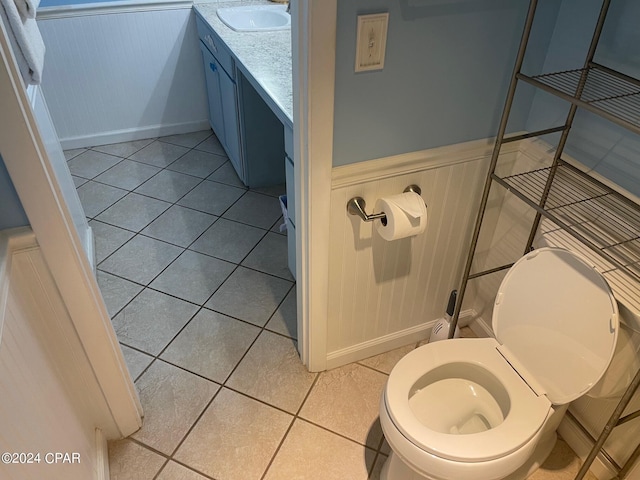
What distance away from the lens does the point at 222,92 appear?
2.83m

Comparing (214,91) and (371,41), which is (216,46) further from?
(371,41)

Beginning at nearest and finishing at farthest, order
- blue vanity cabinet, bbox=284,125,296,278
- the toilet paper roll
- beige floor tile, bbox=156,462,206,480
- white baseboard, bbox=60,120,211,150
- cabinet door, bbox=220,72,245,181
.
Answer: the toilet paper roll < beige floor tile, bbox=156,462,206,480 < blue vanity cabinet, bbox=284,125,296,278 < cabinet door, bbox=220,72,245,181 < white baseboard, bbox=60,120,211,150

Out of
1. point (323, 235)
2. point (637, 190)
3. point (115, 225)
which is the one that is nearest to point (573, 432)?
point (637, 190)

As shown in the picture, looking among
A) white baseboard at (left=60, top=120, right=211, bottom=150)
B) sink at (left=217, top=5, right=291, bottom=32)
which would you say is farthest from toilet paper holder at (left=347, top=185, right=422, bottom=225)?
white baseboard at (left=60, top=120, right=211, bottom=150)

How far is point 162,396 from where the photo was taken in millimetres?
1855

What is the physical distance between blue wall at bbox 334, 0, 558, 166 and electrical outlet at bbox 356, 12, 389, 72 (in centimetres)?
2

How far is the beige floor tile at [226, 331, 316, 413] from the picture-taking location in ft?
6.11

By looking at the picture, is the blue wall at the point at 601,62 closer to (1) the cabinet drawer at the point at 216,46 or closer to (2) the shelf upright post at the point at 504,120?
(2) the shelf upright post at the point at 504,120

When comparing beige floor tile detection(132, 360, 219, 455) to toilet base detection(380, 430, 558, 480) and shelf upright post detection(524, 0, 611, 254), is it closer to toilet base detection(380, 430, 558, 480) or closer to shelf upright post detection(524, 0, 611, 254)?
toilet base detection(380, 430, 558, 480)

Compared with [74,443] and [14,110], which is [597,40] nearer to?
[14,110]

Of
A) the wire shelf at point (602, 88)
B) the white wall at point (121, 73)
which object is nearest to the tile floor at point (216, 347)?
the white wall at point (121, 73)

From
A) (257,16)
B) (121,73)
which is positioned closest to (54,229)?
(257,16)

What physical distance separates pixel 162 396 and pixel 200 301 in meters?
0.49

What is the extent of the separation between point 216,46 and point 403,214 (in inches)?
69.4
